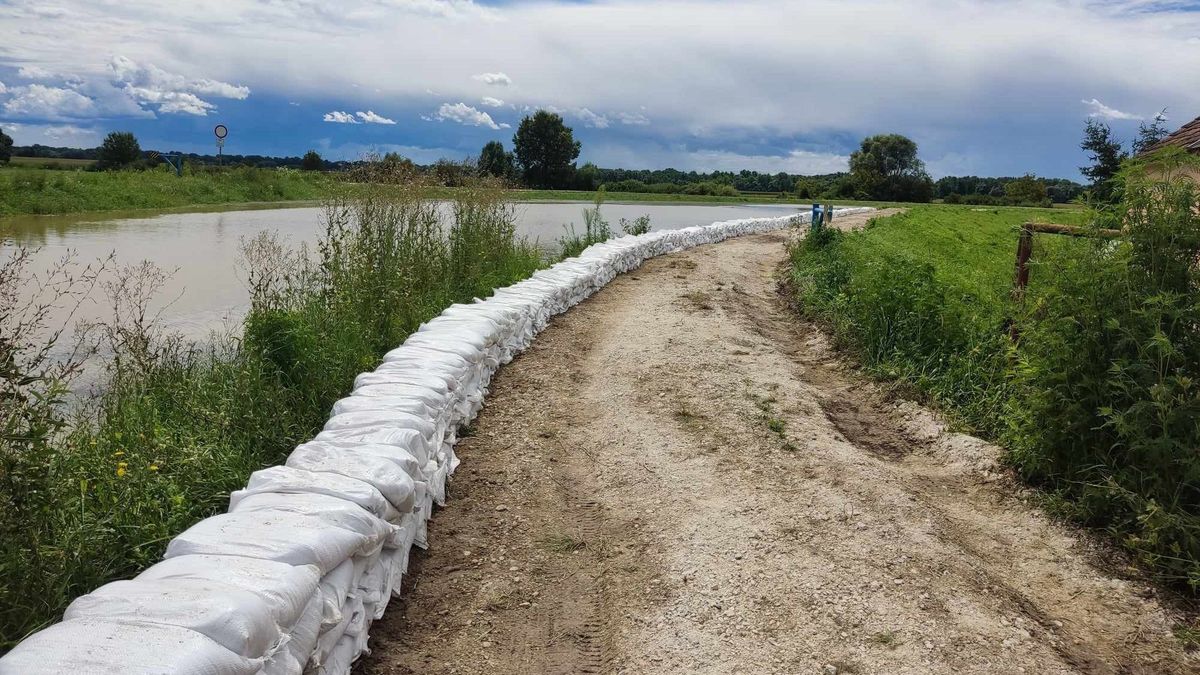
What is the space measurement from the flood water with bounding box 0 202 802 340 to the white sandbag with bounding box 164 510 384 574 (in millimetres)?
2308

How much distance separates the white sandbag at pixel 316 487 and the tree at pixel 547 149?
215ft

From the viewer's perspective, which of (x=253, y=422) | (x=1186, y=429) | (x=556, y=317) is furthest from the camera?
Answer: (x=556, y=317)

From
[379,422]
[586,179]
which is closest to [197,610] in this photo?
[379,422]

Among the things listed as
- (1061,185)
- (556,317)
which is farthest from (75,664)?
(1061,185)

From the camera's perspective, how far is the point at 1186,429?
164 inches

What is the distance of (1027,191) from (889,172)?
16441 mm

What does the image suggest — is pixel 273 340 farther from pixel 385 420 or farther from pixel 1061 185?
pixel 1061 185

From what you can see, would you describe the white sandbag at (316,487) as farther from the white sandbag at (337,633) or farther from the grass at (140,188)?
the grass at (140,188)

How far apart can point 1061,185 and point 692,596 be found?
2271 inches

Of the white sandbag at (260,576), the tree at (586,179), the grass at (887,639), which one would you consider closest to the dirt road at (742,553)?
the grass at (887,639)

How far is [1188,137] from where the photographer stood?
37.0 ft

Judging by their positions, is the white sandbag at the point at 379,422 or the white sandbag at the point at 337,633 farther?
the white sandbag at the point at 379,422

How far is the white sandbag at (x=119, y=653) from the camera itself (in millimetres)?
2062

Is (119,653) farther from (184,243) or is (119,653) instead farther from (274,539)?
(184,243)
